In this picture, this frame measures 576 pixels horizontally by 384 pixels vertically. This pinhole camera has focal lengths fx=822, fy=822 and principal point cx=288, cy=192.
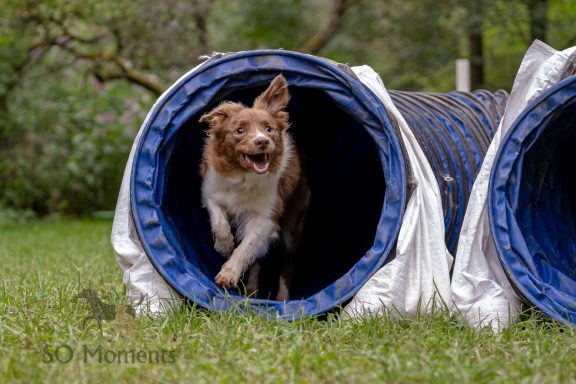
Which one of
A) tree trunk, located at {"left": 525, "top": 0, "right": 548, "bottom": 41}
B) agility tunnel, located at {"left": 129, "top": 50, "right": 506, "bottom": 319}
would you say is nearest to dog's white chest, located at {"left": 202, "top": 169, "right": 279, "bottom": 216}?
agility tunnel, located at {"left": 129, "top": 50, "right": 506, "bottom": 319}

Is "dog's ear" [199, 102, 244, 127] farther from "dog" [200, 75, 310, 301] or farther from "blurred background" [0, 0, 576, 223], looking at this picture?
"blurred background" [0, 0, 576, 223]

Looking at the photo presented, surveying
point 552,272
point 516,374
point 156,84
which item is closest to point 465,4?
point 156,84

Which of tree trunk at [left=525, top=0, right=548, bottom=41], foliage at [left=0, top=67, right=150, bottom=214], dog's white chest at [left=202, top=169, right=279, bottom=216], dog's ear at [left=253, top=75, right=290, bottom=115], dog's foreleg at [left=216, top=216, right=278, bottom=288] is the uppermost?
tree trunk at [left=525, top=0, right=548, bottom=41]

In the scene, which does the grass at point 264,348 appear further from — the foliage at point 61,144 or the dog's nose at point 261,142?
the foliage at point 61,144

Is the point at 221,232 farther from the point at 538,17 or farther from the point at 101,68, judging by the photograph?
the point at 538,17

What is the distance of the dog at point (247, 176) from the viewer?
5.88 m

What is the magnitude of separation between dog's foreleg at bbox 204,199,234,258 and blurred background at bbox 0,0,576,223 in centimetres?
761

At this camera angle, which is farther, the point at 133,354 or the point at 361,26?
the point at 361,26

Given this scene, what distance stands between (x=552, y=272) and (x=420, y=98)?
7.67 feet

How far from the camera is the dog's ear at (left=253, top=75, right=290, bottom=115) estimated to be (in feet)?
18.8

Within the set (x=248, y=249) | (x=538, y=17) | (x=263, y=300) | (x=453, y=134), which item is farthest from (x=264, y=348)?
(x=538, y=17)

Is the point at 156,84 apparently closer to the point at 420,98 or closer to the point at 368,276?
the point at 420,98

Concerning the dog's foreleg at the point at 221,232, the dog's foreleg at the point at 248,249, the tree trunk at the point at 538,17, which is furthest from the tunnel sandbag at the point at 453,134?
the tree trunk at the point at 538,17

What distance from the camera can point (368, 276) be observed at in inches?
206
